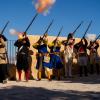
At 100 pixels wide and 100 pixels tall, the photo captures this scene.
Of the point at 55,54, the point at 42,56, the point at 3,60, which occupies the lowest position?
the point at 3,60

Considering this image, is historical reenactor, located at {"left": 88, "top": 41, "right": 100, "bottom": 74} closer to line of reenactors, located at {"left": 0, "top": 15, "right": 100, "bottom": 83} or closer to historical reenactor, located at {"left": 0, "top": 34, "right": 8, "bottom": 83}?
line of reenactors, located at {"left": 0, "top": 15, "right": 100, "bottom": 83}

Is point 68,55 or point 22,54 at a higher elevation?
point 68,55

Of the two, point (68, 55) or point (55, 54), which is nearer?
point (55, 54)

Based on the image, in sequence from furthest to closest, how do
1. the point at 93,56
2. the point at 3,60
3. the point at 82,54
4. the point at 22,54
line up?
the point at 93,56 → the point at 82,54 → the point at 22,54 → the point at 3,60

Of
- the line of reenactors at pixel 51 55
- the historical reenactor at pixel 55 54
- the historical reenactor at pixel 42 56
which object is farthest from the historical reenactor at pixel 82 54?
the historical reenactor at pixel 42 56

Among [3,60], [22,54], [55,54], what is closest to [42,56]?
[55,54]

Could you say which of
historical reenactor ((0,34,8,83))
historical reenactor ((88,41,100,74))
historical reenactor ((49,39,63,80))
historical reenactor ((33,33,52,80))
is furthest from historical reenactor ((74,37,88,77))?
historical reenactor ((0,34,8,83))

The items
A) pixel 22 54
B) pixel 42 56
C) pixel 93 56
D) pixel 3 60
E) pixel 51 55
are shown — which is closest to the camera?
pixel 3 60

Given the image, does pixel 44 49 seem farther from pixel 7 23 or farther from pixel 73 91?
pixel 73 91

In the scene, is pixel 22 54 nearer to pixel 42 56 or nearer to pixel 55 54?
pixel 42 56

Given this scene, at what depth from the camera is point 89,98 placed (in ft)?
33.9

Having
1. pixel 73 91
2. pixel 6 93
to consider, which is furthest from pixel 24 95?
pixel 73 91

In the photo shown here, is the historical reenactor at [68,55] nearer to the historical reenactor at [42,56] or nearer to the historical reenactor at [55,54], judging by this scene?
the historical reenactor at [55,54]

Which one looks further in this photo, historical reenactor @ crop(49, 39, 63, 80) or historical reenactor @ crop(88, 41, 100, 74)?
historical reenactor @ crop(88, 41, 100, 74)
